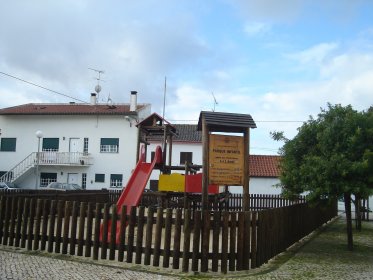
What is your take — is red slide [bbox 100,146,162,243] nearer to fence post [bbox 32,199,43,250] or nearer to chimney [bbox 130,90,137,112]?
fence post [bbox 32,199,43,250]

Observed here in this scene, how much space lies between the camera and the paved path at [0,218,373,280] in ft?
23.7

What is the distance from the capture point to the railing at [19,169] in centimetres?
4171

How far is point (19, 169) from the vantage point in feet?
138

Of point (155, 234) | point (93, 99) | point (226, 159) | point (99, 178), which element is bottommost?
point (155, 234)

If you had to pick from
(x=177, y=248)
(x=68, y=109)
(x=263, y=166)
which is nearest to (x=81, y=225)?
(x=177, y=248)

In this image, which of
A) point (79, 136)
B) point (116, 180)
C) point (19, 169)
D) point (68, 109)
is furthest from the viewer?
point (68, 109)

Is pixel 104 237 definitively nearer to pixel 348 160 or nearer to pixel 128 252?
pixel 128 252

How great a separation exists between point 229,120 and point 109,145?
1265 inches

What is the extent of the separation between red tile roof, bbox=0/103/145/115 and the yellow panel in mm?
25276

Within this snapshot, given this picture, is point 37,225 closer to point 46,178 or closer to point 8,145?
point 46,178

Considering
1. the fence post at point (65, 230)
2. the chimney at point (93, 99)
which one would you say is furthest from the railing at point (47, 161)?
the fence post at point (65, 230)

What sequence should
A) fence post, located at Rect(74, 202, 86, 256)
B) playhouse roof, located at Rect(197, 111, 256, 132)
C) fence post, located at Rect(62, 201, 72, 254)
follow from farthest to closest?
1. playhouse roof, located at Rect(197, 111, 256, 132)
2. fence post, located at Rect(62, 201, 72, 254)
3. fence post, located at Rect(74, 202, 86, 256)

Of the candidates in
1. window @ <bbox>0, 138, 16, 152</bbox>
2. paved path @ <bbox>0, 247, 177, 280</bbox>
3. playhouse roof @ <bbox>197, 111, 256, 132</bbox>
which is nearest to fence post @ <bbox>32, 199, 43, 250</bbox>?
paved path @ <bbox>0, 247, 177, 280</bbox>

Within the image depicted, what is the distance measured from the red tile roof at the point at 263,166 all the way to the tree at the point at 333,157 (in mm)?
27874
